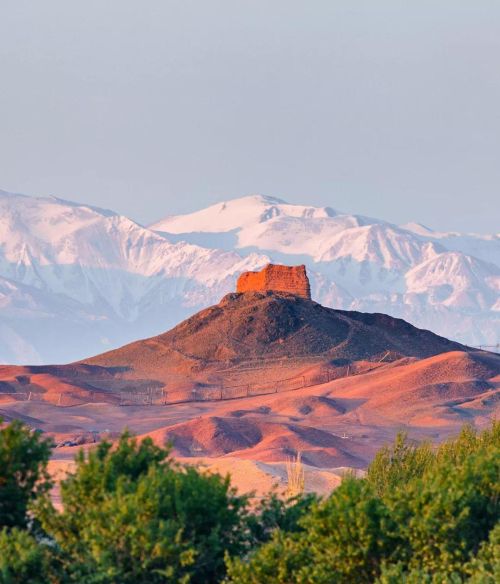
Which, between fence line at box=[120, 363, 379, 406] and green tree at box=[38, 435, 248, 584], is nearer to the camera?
green tree at box=[38, 435, 248, 584]

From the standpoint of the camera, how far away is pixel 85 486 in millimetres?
25766

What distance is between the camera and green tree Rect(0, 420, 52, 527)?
85.4 ft

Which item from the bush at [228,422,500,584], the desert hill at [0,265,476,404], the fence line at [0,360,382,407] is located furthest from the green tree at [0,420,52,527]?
the desert hill at [0,265,476,404]

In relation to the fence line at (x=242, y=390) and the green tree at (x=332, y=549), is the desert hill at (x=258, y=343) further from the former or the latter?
the green tree at (x=332, y=549)

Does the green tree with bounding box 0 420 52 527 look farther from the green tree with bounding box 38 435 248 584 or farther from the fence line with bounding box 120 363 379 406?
the fence line with bounding box 120 363 379 406

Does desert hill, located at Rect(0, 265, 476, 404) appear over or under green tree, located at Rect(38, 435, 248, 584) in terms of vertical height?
over

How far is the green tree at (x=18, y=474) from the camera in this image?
1025 inches

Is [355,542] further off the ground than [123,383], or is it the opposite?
[123,383]

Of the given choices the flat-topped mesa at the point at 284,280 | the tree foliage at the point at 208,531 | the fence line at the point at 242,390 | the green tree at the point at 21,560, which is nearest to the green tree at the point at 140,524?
the tree foliage at the point at 208,531

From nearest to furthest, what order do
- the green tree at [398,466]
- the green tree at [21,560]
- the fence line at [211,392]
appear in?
1. the green tree at [21,560]
2. the green tree at [398,466]
3. the fence line at [211,392]

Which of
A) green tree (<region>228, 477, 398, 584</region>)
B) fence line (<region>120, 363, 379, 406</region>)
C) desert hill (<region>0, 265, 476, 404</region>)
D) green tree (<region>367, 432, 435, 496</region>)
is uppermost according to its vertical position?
desert hill (<region>0, 265, 476, 404</region>)

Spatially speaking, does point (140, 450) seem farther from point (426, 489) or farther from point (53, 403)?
point (53, 403)

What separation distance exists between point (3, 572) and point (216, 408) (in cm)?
9014

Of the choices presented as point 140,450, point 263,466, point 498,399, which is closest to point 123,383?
point 498,399
